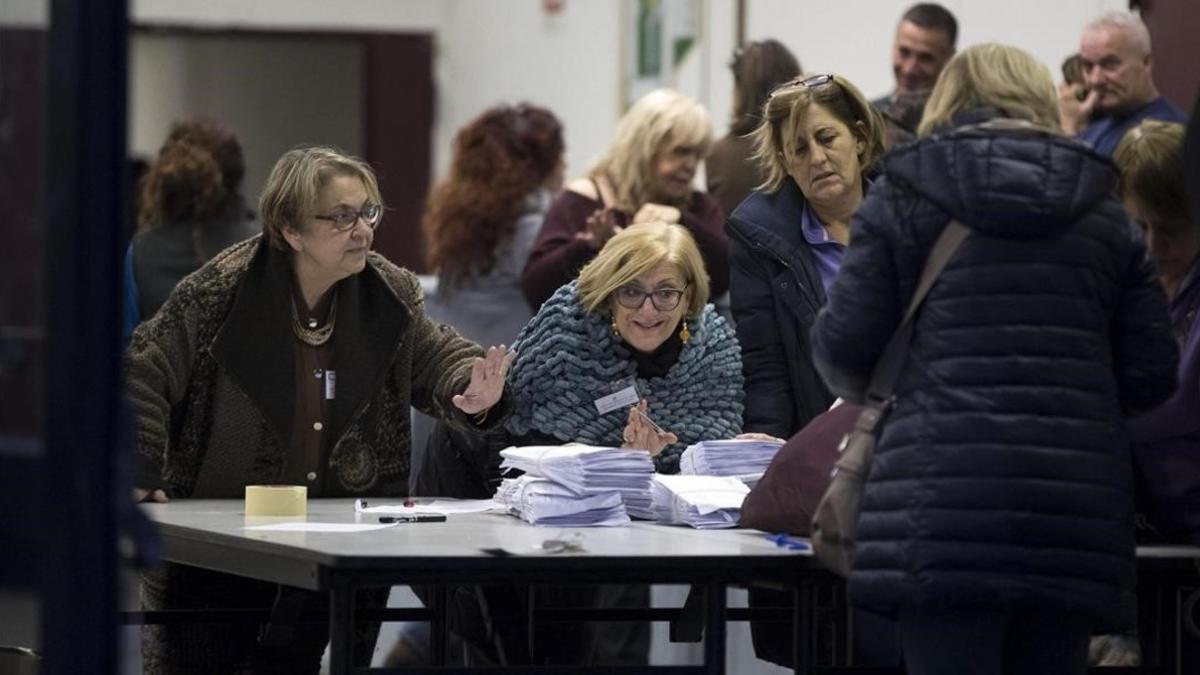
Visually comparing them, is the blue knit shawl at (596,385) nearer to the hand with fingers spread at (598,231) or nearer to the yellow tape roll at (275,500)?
the yellow tape roll at (275,500)

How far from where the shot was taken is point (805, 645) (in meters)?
3.92

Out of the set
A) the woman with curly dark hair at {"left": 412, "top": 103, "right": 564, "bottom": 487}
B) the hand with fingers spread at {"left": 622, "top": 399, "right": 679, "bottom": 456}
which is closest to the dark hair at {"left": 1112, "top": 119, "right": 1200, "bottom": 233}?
the hand with fingers spread at {"left": 622, "top": 399, "right": 679, "bottom": 456}

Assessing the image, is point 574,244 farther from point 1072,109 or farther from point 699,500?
point 699,500

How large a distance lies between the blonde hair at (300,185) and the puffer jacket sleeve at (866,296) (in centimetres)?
151

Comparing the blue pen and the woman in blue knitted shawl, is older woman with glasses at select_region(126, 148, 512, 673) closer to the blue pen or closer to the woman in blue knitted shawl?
the woman in blue knitted shawl

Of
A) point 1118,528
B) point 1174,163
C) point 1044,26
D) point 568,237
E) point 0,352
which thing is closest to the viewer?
point 0,352

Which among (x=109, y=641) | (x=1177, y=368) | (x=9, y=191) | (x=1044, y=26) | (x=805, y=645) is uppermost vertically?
(x=1044, y=26)

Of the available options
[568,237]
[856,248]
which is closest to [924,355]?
[856,248]

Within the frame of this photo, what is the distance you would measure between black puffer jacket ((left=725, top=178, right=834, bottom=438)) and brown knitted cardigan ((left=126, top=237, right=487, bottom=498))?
1.98ft

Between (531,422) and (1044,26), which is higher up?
(1044,26)

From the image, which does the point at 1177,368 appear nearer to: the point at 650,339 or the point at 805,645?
the point at 805,645

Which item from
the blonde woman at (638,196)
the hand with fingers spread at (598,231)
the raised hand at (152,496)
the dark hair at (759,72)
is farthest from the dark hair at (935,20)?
the raised hand at (152,496)

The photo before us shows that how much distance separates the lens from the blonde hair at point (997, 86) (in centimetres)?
582

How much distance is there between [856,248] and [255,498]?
4.78 ft
